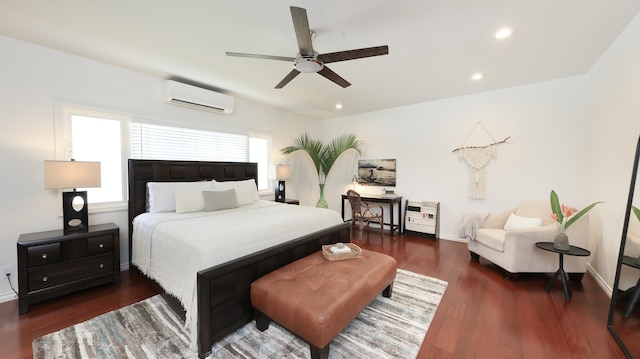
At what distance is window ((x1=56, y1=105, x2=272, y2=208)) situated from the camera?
111 inches

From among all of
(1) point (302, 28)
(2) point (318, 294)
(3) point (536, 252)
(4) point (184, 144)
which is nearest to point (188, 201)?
(4) point (184, 144)

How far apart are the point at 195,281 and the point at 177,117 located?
9.57 ft

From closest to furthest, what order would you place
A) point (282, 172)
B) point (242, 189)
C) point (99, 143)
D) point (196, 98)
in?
1. point (99, 143)
2. point (196, 98)
3. point (242, 189)
4. point (282, 172)

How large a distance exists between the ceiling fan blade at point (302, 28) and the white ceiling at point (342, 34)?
288mm

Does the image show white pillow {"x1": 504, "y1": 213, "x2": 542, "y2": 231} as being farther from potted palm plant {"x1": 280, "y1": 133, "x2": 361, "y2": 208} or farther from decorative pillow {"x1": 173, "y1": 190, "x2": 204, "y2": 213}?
decorative pillow {"x1": 173, "y1": 190, "x2": 204, "y2": 213}

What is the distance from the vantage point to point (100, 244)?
258 centimetres

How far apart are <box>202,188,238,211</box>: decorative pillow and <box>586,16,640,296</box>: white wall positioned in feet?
13.4

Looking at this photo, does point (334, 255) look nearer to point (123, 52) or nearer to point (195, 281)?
point (195, 281)

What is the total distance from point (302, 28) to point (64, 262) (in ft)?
10.4

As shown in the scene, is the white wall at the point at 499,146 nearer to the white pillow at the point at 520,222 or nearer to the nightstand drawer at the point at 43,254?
the white pillow at the point at 520,222

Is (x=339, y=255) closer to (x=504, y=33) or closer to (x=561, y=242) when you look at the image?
(x=561, y=242)

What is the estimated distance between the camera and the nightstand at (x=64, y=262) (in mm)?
2186

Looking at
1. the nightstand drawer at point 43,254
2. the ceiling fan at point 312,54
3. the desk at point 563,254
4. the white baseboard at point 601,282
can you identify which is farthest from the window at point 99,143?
the white baseboard at point 601,282

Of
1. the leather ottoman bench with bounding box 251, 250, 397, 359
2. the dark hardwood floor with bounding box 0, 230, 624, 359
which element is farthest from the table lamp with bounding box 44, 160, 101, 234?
the leather ottoman bench with bounding box 251, 250, 397, 359
